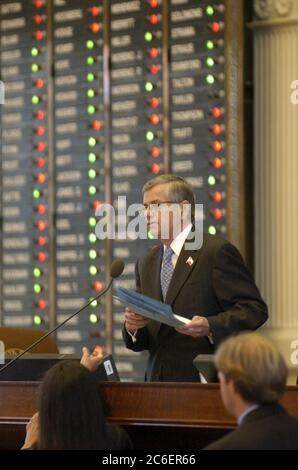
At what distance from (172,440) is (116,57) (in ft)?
8.90

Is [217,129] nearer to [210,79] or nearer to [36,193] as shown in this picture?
[210,79]

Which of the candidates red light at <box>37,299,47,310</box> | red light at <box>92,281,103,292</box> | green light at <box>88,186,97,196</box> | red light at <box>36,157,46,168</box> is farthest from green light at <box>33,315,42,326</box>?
red light at <box>36,157,46,168</box>

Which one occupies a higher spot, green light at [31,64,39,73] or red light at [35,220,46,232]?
green light at [31,64,39,73]

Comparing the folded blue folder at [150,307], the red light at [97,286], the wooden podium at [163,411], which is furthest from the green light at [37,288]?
the folded blue folder at [150,307]

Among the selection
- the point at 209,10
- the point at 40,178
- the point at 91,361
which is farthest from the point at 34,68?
the point at 91,361

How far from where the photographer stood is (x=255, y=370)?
192 cm

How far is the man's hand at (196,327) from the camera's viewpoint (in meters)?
2.88

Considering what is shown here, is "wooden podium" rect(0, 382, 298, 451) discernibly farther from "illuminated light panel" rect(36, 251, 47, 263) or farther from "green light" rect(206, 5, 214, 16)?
"green light" rect(206, 5, 214, 16)

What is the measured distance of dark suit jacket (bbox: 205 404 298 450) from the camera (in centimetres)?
186

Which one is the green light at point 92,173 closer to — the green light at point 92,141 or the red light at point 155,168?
the green light at point 92,141

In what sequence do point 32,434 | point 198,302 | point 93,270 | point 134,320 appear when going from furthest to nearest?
point 93,270, point 198,302, point 134,320, point 32,434

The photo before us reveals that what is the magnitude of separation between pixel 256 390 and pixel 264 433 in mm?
93

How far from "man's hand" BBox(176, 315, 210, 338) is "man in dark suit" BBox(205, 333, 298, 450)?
91 centimetres
